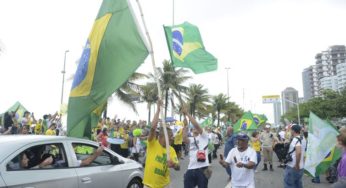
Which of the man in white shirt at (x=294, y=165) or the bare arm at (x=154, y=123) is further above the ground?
the bare arm at (x=154, y=123)

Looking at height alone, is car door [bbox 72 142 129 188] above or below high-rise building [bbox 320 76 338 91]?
below

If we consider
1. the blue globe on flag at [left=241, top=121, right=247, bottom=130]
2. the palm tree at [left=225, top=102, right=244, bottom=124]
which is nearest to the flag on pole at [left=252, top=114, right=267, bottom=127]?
the blue globe on flag at [left=241, top=121, right=247, bottom=130]

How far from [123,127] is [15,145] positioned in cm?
1256

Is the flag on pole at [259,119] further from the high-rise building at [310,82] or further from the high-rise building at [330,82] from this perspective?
the high-rise building at [310,82]

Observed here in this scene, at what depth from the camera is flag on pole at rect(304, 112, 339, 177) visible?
30.1 ft

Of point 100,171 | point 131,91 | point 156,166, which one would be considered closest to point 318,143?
point 156,166

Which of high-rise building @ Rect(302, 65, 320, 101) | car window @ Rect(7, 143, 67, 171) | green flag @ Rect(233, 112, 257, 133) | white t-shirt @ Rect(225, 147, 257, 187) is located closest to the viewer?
car window @ Rect(7, 143, 67, 171)

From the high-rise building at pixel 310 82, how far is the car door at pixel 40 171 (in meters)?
167

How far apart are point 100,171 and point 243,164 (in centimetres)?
245

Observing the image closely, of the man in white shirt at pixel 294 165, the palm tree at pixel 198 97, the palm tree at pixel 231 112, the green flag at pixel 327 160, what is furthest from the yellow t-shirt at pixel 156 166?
Result: the palm tree at pixel 231 112

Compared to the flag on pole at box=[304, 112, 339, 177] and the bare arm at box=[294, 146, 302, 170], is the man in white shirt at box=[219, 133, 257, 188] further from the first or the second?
the flag on pole at box=[304, 112, 339, 177]

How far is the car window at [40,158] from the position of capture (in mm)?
5411

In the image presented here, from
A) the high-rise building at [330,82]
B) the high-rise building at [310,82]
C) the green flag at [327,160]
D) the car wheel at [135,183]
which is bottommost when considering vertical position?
the car wheel at [135,183]

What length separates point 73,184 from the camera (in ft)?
19.6
